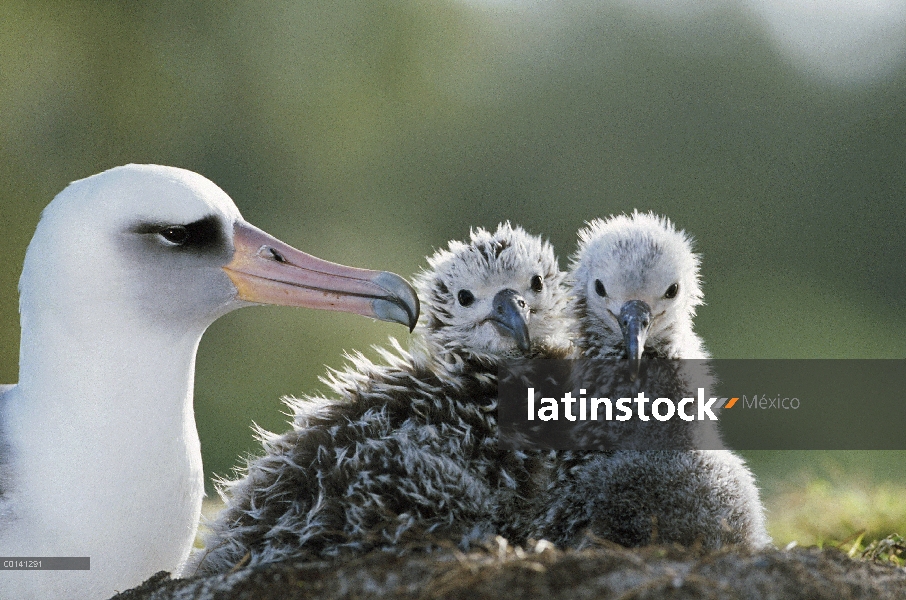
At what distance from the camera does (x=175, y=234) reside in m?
3.48

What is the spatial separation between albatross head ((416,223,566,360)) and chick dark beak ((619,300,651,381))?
14.7 inches

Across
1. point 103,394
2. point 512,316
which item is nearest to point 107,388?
point 103,394

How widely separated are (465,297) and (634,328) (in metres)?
0.75

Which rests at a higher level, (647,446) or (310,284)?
(310,284)

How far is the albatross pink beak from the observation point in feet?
11.7

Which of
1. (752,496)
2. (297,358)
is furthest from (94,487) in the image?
(297,358)

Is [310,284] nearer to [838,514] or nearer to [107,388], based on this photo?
[107,388]

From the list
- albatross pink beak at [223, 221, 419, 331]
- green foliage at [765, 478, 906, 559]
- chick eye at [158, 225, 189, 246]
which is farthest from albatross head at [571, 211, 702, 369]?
chick eye at [158, 225, 189, 246]

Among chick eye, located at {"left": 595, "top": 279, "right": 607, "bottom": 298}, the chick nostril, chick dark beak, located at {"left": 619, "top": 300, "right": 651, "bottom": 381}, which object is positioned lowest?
chick dark beak, located at {"left": 619, "top": 300, "right": 651, "bottom": 381}

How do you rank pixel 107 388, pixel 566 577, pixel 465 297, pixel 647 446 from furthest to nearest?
pixel 465 297 → pixel 647 446 → pixel 107 388 → pixel 566 577

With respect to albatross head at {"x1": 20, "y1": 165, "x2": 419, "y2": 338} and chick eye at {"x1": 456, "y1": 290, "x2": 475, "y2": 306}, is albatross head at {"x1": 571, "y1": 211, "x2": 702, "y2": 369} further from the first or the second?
Result: albatross head at {"x1": 20, "y1": 165, "x2": 419, "y2": 338}

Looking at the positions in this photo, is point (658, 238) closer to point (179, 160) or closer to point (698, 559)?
point (698, 559)

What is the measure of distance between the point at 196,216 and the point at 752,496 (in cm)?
A: 215

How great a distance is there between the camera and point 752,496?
3797 mm
